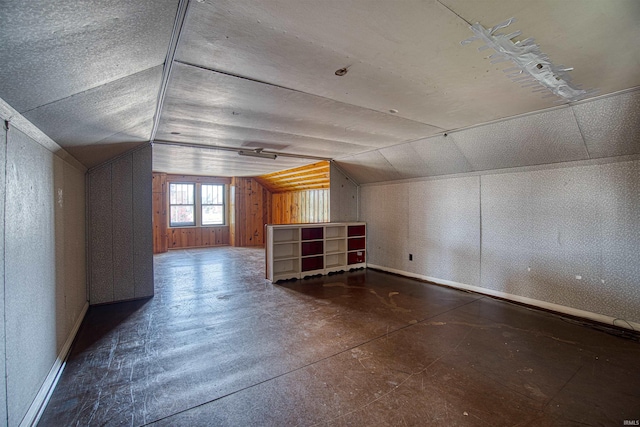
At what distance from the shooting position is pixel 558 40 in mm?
1727

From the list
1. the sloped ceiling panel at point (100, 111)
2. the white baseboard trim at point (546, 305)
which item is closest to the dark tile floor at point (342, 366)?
the white baseboard trim at point (546, 305)

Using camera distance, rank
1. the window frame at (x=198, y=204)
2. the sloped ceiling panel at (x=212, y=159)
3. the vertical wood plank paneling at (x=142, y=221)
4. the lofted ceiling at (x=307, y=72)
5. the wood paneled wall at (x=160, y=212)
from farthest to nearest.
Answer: the window frame at (x=198, y=204)
the wood paneled wall at (x=160, y=212)
the sloped ceiling panel at (x=212, y=159)
the vertical wood plank paneling at (x=142, y=221)
the lofted ceiling at (x=307, y=72)

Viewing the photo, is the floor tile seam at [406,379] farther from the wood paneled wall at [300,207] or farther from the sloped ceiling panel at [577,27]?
the wood paneled wall at [300,207]

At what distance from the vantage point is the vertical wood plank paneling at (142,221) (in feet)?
13.2

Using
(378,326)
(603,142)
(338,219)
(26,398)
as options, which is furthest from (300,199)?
(26,398)

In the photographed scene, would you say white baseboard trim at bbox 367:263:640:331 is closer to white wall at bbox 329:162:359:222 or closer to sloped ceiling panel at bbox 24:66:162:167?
white wall at bbox 329:162:359:222

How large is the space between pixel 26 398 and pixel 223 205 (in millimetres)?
8555

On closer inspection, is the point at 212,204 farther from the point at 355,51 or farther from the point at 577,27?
the point at 577,27

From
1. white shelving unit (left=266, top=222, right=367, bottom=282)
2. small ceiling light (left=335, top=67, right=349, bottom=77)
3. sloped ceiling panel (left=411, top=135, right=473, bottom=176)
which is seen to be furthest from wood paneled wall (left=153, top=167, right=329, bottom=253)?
small ceiling light (left=335, top=67, right=349, bottom=77)

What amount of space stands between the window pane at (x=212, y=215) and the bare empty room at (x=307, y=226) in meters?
4.90

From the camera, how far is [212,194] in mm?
9711

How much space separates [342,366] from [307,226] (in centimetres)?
327

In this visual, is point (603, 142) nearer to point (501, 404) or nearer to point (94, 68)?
point (501, 404)

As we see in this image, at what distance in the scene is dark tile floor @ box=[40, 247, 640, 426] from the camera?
1.82m
